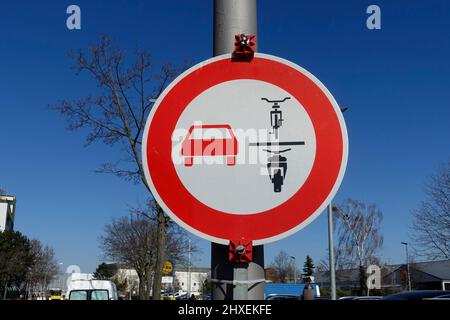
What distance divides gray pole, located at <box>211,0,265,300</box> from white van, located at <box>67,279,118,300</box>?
890 inches

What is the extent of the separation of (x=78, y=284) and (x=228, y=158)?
24796 mm

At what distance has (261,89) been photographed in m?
1.60

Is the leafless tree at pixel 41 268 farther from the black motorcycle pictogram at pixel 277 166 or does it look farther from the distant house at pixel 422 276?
the black motorcycle pictogram at pixel 277 166

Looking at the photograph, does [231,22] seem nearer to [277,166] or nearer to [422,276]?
[277,166]

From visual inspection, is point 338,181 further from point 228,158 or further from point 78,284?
point 78,284

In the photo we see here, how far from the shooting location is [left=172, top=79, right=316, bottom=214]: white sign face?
1.49 metres

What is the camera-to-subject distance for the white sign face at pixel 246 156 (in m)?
1.49

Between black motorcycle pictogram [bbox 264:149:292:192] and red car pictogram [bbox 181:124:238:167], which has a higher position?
red car pictogram [bbox 181:124:238:167]

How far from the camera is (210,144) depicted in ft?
5.02

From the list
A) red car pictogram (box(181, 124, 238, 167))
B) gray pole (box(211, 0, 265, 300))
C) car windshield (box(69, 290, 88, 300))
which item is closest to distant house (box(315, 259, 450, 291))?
car windshield (box(69, 290, 88, 300))

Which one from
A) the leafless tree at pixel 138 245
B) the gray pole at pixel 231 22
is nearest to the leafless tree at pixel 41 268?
the leafless tree at pixel 138 245

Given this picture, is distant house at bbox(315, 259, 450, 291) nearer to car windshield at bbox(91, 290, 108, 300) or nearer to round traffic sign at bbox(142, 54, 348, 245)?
car windshield at bbox(91, 290, 108, 300)

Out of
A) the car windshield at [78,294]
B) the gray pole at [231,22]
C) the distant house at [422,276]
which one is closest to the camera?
the gray pole at [231,22]
